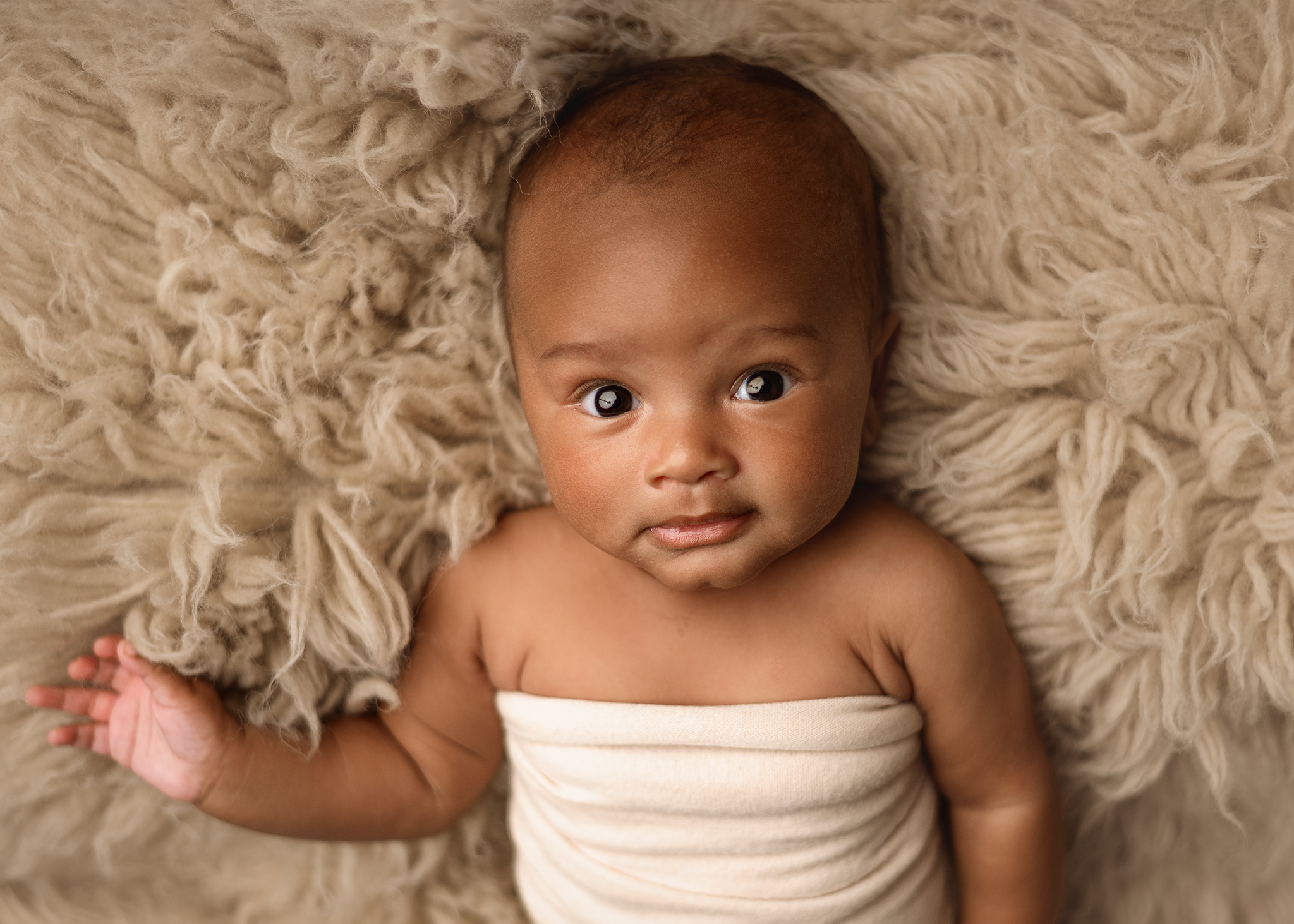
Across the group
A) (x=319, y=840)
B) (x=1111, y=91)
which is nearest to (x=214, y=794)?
(x=319, y=840)

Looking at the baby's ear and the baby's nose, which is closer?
the baby's nose

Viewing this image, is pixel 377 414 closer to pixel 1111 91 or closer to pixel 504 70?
pixel 504 70

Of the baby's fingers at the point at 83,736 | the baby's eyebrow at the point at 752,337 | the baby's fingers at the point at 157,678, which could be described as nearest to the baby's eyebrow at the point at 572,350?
the baby's eyebrow at the point at 752,337

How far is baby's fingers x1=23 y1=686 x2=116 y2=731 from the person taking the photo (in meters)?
0.92

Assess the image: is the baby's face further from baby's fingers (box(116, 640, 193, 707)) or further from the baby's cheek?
baby's fingers (box(116, 640, 193, 707))

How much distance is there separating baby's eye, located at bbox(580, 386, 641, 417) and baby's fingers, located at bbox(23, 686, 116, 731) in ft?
1.70

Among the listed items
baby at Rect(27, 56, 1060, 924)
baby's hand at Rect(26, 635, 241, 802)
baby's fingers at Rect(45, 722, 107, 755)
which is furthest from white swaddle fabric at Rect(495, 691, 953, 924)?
baby's fingers at Rect(45, 722, 107, 755)

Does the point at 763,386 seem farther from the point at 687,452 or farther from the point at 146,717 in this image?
the point at 146,717

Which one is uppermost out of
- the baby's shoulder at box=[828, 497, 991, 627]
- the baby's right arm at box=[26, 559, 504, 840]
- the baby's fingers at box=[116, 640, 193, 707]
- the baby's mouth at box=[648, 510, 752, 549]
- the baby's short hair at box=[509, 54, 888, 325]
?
the baby's short hair at box=[509, 54, 888, 325]

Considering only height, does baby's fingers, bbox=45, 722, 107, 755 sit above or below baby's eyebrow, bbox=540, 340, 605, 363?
below

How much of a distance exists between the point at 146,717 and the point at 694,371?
577mm

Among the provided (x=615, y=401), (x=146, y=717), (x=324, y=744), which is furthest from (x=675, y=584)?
(x=146, y=717)

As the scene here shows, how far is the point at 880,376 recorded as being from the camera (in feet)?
3.15

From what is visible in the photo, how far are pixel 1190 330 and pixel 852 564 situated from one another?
1.13 ft
